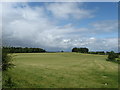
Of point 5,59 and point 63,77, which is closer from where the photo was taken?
point 5,59

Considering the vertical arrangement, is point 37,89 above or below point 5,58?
below

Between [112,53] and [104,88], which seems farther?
[112,53]

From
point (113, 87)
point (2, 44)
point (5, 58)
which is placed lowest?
point (113, 87)

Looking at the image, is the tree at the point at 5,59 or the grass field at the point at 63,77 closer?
the grass field at the point at 63,77

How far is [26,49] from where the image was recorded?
9538 centimetres

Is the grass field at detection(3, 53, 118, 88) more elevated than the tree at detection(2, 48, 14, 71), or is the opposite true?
the tree at detection(2, 48, 14, 71)

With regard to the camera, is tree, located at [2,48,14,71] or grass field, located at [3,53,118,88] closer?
grass field, located at [3,53,118,88]

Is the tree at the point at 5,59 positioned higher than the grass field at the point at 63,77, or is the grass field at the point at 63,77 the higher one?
the tree at the point at 5,59

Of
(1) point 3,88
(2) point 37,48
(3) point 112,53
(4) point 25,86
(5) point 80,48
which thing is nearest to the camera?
(1) point 3,88

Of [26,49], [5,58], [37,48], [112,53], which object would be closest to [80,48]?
[37,48]

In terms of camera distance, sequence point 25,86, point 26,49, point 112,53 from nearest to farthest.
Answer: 1. point 25,86
2. point 112,53
3. point 26,49

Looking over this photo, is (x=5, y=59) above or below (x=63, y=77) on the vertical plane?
above

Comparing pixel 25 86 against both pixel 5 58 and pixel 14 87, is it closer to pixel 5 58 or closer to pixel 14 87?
pixel 14 87

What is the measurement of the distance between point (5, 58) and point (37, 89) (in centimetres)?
533
